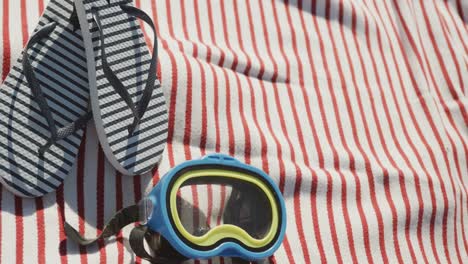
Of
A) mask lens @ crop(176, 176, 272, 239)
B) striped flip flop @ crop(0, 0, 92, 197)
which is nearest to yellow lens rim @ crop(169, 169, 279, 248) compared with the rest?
mask lens @ crop(176, 176, 272, 239)

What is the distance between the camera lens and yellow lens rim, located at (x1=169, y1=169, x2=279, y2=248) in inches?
27.0

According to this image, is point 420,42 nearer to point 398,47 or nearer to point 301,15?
point 398,47

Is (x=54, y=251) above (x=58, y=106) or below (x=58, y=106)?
below

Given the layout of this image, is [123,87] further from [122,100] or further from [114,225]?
[114,225]

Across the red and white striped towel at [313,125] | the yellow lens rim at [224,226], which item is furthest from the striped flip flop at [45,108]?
the yellow lens rim at [224,226]

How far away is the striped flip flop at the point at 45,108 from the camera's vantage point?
2.33ft

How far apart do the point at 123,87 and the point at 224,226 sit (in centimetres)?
19

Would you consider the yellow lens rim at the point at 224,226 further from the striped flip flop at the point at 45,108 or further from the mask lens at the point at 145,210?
the striped flip flop at the point at 45,108

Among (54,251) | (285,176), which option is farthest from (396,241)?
(54,251)

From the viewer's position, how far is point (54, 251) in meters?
0.71

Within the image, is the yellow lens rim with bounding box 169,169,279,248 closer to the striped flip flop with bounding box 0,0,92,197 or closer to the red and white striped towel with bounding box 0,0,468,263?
the red and white striped towel with bounding box 0,0,468,263

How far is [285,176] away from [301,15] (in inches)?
11.3

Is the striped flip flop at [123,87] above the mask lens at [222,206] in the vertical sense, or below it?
above

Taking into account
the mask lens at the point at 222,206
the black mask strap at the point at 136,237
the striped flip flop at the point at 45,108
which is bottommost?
the black mask strap at the point at 136,237
